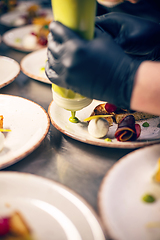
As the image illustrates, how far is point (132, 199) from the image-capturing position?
71 cm

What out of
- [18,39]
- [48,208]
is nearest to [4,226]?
[48,208]

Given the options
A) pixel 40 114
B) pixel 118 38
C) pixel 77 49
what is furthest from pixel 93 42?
pixel 40 114

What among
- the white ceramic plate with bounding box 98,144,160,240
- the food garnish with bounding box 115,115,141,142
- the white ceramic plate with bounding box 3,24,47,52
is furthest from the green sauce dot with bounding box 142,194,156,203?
the white ceramic plate with bounding box 3,24,47,52

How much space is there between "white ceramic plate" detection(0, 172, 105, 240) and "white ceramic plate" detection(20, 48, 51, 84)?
90 centimetres

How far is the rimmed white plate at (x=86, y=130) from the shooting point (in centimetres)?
91

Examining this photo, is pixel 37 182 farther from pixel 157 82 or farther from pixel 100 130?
pixel 157 82

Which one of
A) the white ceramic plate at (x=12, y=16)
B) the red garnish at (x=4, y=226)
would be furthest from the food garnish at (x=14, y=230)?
the white ceramic plate at (x=12, y=16)

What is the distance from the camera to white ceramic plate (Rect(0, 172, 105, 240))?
0.61m

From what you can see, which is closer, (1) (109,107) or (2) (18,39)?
(1) (109,107)

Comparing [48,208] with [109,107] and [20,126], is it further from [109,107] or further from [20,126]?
[109,107]

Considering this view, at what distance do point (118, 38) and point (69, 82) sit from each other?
1.37 feet

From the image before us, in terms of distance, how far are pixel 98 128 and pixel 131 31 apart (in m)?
0.48

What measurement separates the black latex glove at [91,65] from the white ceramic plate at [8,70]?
2.26 ft

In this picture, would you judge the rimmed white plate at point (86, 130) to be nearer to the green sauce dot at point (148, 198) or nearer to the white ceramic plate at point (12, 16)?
the green sauce dot at point (148, 198)
